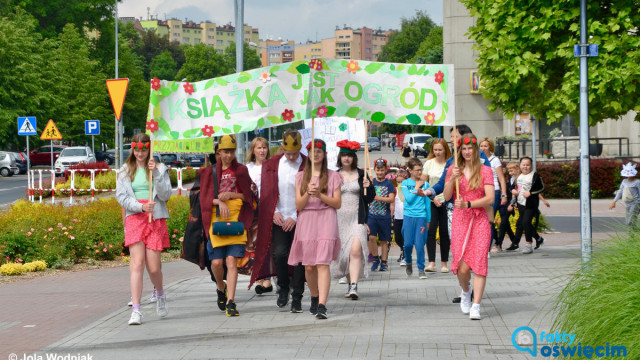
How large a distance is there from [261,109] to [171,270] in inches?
183

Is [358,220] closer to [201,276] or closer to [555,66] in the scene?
[201,276]

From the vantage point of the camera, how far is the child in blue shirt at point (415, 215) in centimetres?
1169

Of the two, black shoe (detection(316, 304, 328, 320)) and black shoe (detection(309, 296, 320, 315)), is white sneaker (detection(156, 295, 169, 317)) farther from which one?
black shoe (detection(316, 304, 328, 320))

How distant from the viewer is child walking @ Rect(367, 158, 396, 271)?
1163cm

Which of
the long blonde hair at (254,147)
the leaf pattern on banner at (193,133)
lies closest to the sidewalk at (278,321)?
the long blonde hair at (254,147)

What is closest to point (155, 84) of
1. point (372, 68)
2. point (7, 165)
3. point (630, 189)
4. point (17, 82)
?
point (372, 68)

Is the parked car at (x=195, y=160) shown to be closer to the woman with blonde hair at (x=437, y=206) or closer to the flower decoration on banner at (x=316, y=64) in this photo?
the woman with blonde hair at (x=437, y=206)

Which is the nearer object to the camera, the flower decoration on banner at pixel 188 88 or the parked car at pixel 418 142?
the flower decoration on banner at pixel 188 88

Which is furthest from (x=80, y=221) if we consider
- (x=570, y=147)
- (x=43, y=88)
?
(x=43, y=88)

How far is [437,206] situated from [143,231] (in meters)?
4.22

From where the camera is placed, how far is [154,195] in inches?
345

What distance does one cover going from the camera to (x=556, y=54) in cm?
1329

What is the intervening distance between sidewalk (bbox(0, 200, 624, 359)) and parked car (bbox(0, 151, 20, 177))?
4157cm

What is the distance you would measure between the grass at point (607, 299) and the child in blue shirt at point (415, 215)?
15.7 feet
